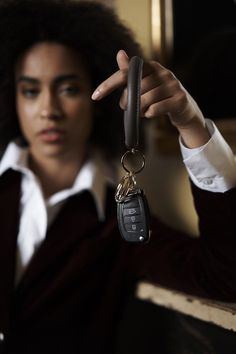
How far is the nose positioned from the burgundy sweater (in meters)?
0.15

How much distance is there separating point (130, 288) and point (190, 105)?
0.41 m

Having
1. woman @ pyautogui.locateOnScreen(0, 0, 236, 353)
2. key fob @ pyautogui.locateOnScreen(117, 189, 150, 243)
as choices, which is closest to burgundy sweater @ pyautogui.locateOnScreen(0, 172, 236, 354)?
woman @ pyautogui.locateOnScreen(0, 0, 236, 353)

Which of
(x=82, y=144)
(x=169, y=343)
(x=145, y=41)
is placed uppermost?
(x=145, y=41)

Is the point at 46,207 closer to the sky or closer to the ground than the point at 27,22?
closer to the ground

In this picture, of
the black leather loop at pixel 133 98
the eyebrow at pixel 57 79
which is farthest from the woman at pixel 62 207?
the black leather loop at pixel 133 98

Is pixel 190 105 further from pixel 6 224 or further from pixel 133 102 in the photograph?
pixel 6 224

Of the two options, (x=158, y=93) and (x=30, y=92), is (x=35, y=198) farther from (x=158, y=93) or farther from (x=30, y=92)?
(x=158, y=93)

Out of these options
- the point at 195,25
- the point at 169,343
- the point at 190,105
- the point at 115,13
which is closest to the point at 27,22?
the point at 115,13

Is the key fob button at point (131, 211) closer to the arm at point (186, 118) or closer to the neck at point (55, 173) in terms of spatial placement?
the arm at point (186, 118)

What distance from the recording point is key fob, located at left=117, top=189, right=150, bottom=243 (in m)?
0.49

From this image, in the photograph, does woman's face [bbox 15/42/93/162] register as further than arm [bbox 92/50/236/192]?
Yes

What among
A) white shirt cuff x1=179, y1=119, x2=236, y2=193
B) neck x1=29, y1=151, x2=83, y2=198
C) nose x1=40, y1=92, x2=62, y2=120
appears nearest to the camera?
white shirt cuff x1=179, y1=119, x2=236, y2=193

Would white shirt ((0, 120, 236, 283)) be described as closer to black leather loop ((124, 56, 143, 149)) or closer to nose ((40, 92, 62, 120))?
nose ((40, 92, 62, 120))

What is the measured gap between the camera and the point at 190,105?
0.54 m
